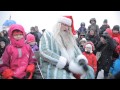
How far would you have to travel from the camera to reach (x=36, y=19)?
9.61m

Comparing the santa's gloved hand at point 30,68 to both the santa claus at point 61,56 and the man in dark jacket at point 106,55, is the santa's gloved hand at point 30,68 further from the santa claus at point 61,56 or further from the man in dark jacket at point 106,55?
the man in dark jacket at point 106,55

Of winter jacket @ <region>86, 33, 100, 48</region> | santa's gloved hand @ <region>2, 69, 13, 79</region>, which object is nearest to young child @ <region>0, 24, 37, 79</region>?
santa's gloved hand @ <region>2, 69, 13, 79</region>

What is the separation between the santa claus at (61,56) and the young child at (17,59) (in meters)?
0.19

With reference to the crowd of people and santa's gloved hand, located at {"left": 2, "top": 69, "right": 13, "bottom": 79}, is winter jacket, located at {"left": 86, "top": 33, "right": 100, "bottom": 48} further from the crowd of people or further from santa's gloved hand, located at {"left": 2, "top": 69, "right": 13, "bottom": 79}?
santa's gloved hand, located at {"left": 2, "top": 69, "right": 13, "bottom": 79}

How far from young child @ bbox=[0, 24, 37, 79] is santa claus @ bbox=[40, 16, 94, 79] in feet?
0.61

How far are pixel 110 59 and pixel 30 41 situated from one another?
5.04 ft

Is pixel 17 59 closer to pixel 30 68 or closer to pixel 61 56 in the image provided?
pixel 30 68

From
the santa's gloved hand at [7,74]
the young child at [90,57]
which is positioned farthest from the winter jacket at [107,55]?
the santa's gloved hand at [7,74]

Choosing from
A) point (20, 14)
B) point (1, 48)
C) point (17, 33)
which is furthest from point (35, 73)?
point (20, 14)

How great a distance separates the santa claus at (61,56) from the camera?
4.01 m

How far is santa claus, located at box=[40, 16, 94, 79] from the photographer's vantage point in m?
4.01

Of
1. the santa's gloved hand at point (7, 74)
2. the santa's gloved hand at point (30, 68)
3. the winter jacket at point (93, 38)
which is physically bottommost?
the santa's gloved hand at point (7, 74)

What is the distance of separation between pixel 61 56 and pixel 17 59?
0.61 m
